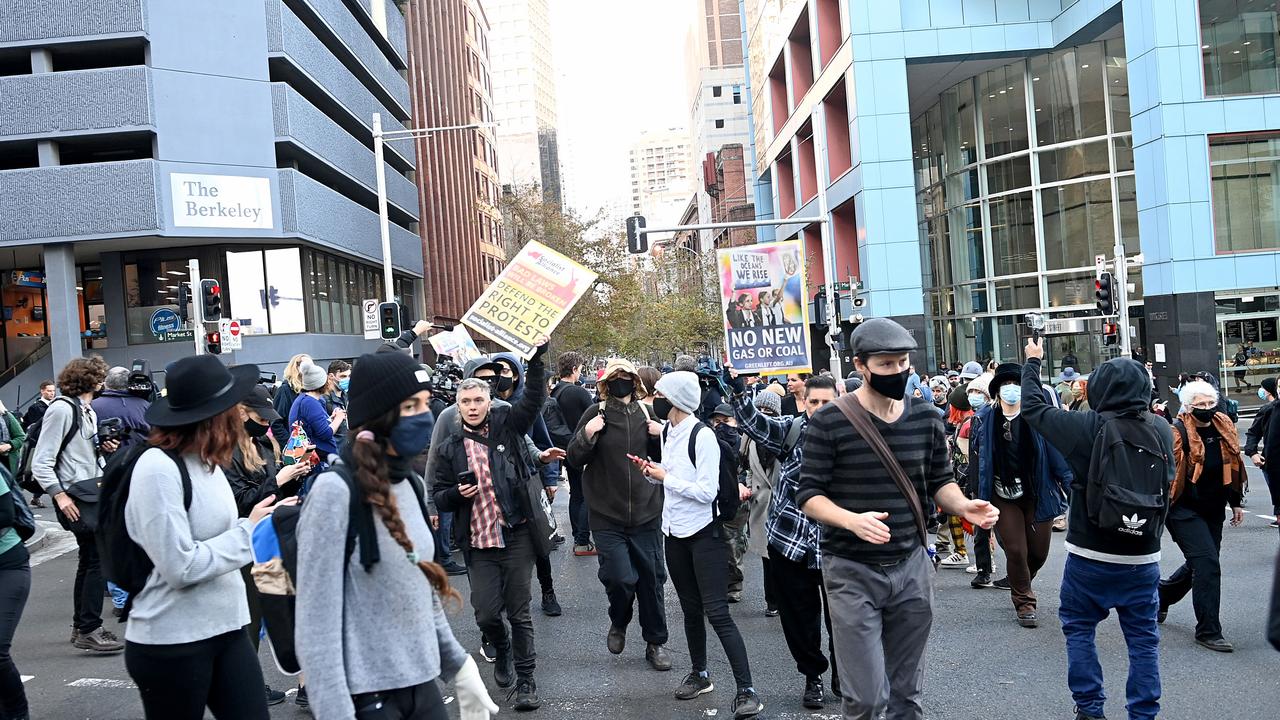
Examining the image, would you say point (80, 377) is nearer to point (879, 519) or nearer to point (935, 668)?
point (879, 519)

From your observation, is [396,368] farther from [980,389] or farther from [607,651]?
[980,389]

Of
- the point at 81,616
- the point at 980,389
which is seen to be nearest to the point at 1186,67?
the point at 980,389

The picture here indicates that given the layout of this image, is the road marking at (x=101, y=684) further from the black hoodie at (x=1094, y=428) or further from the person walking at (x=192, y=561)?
the black hoodie at (x=1094, y=428)

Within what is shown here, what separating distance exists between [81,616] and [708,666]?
501 cm

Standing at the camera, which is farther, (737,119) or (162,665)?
(737,119)

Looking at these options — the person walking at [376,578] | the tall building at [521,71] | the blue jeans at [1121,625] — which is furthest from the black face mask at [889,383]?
the tall building at [521,71]

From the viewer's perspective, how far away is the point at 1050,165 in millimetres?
32312

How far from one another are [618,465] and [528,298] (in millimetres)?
2446

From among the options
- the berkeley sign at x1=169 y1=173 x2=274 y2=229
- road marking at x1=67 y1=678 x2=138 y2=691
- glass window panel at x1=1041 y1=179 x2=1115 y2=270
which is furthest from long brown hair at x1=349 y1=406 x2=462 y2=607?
glass window panel at x1=1041 y1=179 x2=1115 y2=270

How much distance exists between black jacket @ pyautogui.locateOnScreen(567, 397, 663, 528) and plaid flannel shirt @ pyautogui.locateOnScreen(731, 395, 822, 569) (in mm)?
849

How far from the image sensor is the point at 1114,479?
514 centimetres

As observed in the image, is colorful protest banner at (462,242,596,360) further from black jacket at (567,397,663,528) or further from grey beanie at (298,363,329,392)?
black jacket at (567,397,663,528)

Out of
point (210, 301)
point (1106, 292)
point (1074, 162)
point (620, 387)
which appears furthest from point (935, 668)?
point (1074, 162)

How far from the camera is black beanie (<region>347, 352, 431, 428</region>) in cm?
305
